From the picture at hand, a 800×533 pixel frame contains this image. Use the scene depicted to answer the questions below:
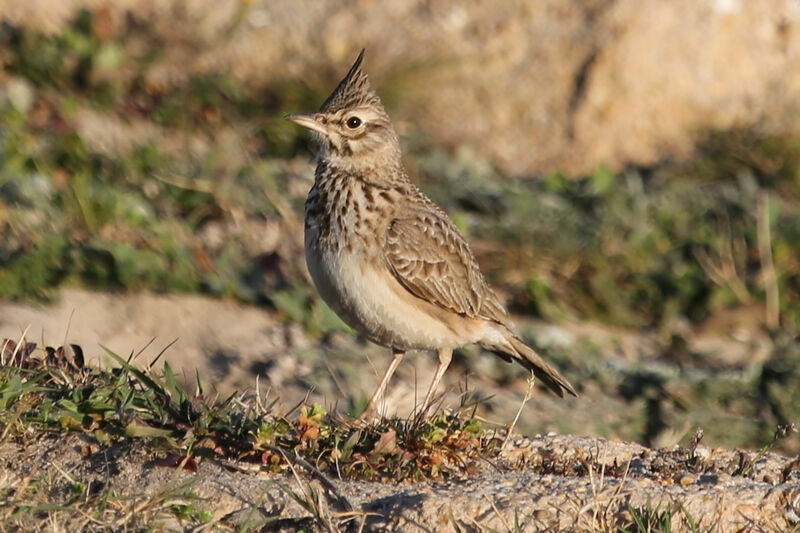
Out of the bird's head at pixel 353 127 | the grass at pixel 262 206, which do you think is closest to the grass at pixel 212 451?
the bird's head at pixel 353 127

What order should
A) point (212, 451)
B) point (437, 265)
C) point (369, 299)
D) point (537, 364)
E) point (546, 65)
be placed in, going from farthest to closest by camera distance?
point (546, 65) → point (537, 364) → point (437, 265) → point (369, 299) → point (212, 451)

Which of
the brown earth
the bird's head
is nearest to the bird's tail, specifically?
the bird's head

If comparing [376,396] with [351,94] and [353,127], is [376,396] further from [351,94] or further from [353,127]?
[351,94]

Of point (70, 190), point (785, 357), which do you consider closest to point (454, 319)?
point (785, 357)

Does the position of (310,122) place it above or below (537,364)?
above

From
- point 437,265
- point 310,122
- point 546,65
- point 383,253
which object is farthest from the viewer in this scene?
point 546,65

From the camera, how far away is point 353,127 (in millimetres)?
5871

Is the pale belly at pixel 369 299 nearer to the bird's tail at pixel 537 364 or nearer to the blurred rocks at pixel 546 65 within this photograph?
the bird's tail at pixel 537 364

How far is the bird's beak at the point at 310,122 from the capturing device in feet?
18.9

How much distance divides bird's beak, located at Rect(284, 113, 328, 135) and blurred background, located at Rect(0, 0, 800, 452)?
141 centimetres

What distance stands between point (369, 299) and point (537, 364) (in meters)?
1.12

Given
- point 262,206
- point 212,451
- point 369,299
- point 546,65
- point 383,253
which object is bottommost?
point 262,206

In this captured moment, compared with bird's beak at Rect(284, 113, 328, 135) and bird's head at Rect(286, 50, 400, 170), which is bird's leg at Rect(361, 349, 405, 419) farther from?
bird's beak at Rect(284, 113, 328, 135)

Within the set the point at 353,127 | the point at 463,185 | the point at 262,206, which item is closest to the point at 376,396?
the point at 353,127
